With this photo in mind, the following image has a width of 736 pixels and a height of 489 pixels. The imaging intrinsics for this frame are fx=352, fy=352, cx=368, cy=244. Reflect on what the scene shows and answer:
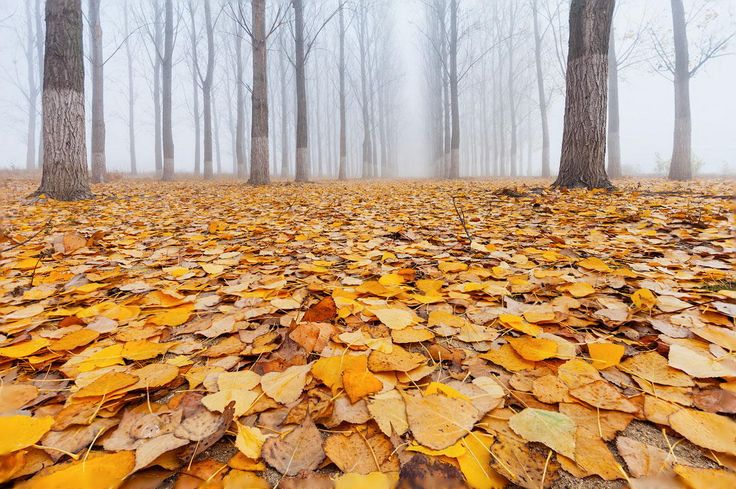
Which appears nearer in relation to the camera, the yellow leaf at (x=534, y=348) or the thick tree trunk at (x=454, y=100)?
the yellow leaf at (x=534, y=348)

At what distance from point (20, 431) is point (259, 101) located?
709 cm

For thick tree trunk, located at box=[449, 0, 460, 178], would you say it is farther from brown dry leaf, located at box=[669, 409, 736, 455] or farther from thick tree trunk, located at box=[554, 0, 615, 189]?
brown dry leaf, located at box=[669, 409, 736, 455]

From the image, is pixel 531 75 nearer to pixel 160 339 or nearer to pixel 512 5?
pixel 512 5

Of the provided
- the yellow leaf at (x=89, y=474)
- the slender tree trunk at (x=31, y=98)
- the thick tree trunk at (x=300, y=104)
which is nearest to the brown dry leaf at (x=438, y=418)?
the yellow leaf at (x=89, y=474)

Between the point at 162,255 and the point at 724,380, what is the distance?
2.09 meters

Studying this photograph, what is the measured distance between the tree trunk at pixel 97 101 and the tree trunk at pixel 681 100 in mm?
12672

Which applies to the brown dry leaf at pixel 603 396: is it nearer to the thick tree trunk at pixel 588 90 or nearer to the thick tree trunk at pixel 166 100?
the thick tree trunk at pixel 588 90

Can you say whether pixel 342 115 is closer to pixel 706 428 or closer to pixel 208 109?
pixel 208 109

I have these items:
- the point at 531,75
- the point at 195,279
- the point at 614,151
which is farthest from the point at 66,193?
the point at 531,75

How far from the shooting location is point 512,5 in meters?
16.0

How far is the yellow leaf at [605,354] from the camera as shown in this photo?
76 cm

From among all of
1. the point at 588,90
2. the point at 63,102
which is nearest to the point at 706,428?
the point at 588,90

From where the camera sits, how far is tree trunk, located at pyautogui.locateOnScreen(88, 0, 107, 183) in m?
7.94

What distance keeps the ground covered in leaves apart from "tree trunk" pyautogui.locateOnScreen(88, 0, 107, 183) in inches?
305
